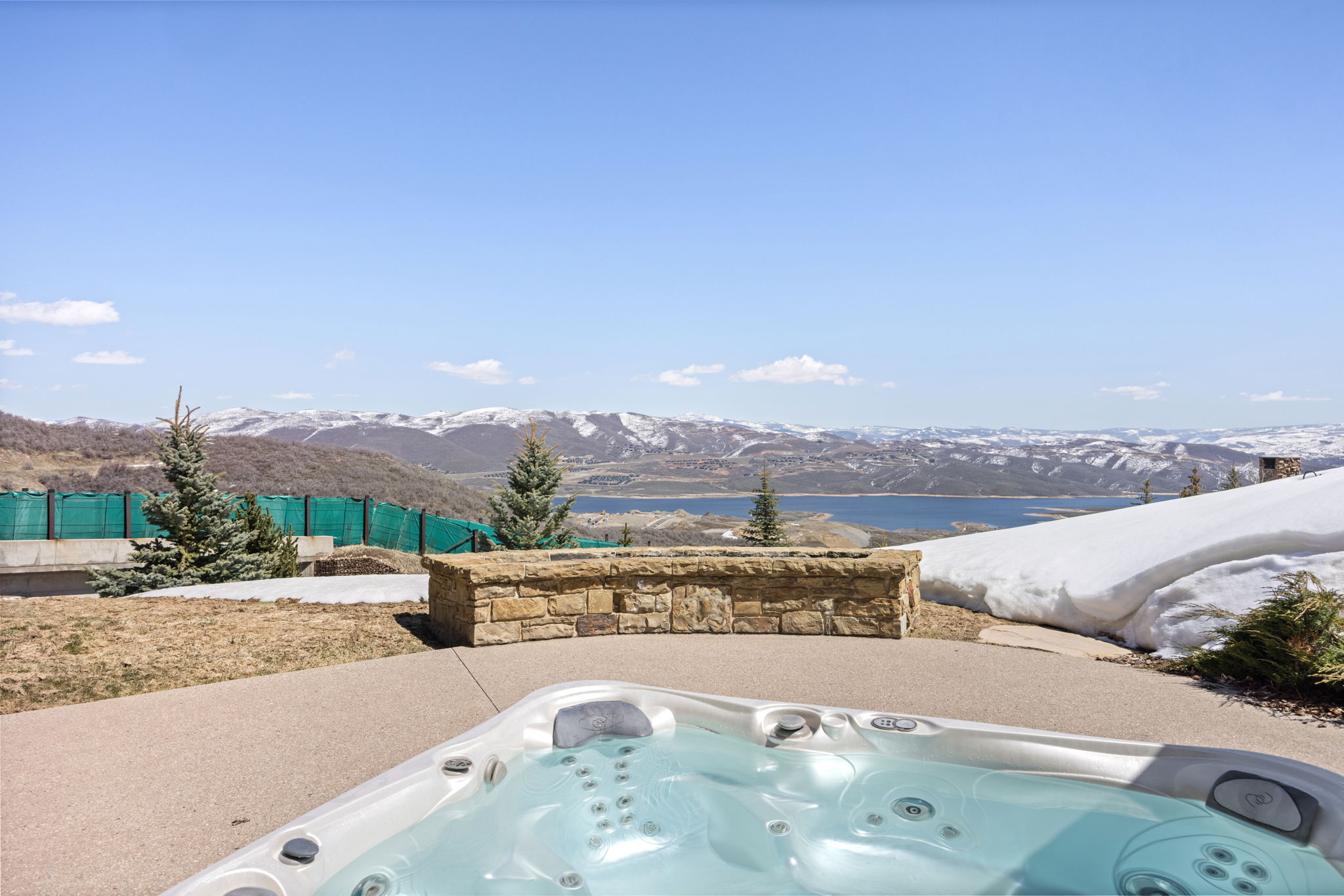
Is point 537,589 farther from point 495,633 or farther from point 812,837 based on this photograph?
point 812,837

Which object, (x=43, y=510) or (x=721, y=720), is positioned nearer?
(x=721, y=720)

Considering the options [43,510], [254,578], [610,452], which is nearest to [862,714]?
[254,578]

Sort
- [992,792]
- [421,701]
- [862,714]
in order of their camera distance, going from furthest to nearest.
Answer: [421,701] → [862,714] → [992,792]

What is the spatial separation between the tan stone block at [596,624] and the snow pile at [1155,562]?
4274 mm

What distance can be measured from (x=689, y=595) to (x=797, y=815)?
3.13m

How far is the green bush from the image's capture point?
459 centimetres

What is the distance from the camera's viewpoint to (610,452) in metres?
186

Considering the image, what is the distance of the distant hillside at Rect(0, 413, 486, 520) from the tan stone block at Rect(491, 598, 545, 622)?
21.5m

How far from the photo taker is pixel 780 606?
6.59 metres

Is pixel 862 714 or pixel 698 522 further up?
pixel 862 714

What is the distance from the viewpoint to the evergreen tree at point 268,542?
39.4ft

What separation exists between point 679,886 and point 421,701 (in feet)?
7.86

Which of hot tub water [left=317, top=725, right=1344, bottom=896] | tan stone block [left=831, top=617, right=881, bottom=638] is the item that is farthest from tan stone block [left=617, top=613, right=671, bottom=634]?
hot tub water [left=317, top=725, right=1344, bottom=896]

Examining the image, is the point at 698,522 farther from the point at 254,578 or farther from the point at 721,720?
the point at 721,720
